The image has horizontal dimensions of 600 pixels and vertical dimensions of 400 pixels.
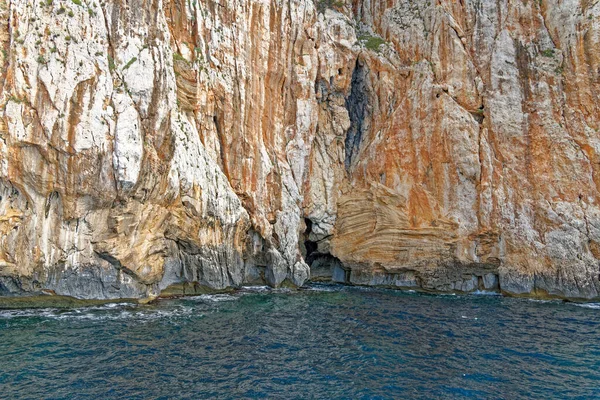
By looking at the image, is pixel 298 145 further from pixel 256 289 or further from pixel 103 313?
pixel 103 313

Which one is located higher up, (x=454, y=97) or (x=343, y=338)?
(x=454, y=97)

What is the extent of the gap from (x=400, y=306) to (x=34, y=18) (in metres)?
26.1

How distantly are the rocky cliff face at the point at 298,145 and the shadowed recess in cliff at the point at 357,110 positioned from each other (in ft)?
0.51

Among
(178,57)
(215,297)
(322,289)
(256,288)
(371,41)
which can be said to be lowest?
(215,297)

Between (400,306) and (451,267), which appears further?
(451,267)

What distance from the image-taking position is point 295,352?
16.4 metres

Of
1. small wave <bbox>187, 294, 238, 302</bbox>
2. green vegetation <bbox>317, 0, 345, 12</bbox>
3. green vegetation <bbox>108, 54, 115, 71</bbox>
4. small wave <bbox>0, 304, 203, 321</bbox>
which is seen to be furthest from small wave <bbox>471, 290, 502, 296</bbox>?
green vegetation <bbox>108, 54, 115, 71</bbox>

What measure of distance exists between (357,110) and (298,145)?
7854 millimetres

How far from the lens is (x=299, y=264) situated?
3200 centimetres

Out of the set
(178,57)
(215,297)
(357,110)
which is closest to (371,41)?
(357,110)

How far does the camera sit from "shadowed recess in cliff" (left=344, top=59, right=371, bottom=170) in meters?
37.7

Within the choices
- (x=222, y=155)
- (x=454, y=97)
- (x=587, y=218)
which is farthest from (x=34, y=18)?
(x=587, y=218)

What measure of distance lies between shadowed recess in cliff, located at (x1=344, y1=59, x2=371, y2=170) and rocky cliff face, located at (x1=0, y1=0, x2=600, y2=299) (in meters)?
0.16

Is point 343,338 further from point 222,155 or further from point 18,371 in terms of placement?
point 222,155
